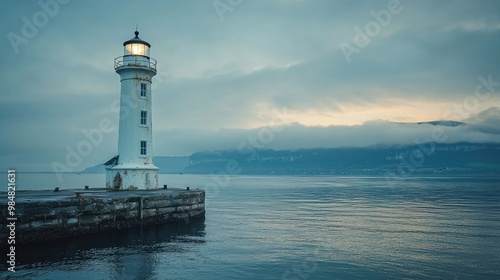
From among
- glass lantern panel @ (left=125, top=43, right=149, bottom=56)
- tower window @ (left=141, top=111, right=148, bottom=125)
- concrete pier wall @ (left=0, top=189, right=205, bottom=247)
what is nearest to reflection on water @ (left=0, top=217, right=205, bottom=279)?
concrete pier wall @ (left=0, top=189, right=205, bottom=247)

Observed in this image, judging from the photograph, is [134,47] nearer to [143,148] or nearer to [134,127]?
[134,127]

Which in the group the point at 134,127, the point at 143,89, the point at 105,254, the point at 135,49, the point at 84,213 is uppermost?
the point at 135,49

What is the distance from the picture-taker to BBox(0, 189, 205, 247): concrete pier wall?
19359 millimetres

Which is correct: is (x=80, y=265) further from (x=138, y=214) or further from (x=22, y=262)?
(x=138, y=214)

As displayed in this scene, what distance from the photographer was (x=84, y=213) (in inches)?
900

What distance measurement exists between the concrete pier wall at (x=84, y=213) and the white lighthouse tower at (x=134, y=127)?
5529mm

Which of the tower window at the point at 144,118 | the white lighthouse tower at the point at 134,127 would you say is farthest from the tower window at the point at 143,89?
the tower window at the point at 144,118

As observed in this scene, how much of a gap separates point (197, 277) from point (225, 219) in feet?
64.4

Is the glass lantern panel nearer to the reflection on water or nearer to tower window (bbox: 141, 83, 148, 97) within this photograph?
tower window (bbox: 141, 83, 148, 97)

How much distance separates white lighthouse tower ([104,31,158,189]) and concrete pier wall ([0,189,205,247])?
5.53m

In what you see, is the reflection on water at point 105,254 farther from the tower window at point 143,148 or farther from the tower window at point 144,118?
the tower window at point 144,118

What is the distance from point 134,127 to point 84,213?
12404 millimetres

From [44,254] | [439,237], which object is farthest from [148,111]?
[439,237]

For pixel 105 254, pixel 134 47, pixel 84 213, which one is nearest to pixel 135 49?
pixel 134 47
